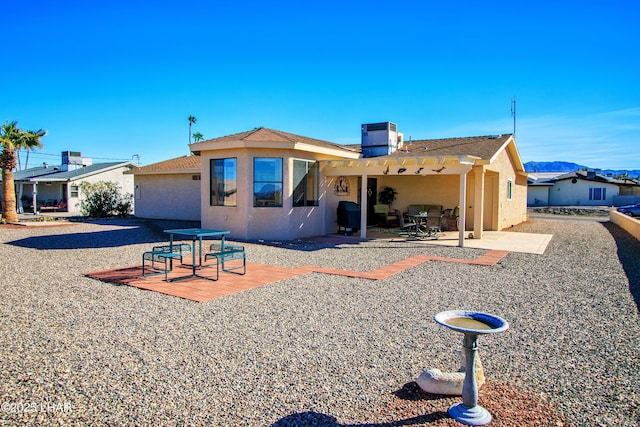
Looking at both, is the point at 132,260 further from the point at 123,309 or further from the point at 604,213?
the point at 604,213

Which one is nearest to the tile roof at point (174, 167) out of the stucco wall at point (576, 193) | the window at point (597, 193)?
the stucco wall at point (576, 193)

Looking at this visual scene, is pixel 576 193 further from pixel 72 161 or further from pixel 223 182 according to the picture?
pixel 72 161

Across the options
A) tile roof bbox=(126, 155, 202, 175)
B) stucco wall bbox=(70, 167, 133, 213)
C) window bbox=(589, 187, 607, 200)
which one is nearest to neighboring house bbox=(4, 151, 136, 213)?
stucco wall bbox=(70, 167, 133, 213)

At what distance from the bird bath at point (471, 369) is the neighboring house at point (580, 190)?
161ft

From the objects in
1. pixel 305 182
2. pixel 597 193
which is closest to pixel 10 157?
pixel 305 182

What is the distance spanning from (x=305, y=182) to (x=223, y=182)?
Answer: 270cm

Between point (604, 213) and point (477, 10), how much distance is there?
27.9m

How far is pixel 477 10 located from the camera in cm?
1168

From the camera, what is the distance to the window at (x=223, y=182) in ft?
44.1

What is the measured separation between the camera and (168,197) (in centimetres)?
2195

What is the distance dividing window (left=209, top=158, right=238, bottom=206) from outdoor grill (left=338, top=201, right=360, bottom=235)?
4066 millimetres

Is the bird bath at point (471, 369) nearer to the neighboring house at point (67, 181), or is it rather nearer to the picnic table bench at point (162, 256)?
the picnic table bench at point (162, 256)

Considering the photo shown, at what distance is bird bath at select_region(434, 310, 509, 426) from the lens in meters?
3.04

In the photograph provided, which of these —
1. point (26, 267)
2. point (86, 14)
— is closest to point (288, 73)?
point (86, 14)
